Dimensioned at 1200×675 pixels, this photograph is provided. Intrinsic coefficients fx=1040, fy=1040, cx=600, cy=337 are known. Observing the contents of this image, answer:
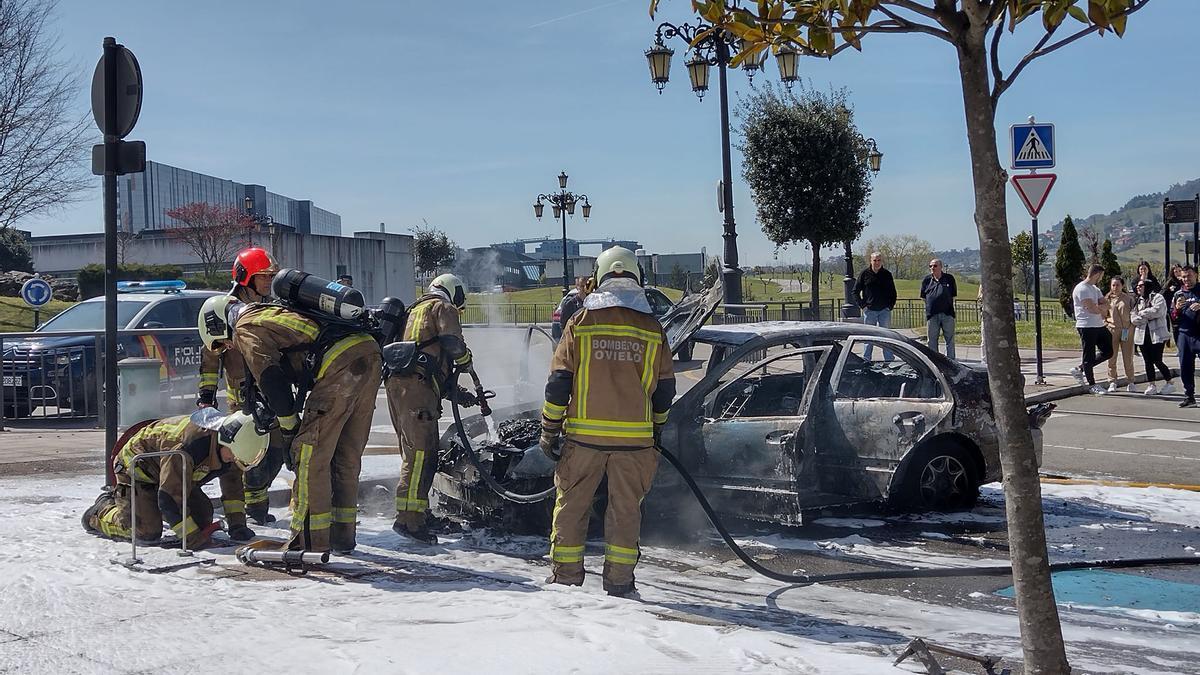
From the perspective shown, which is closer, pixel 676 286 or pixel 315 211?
pixel 676 286

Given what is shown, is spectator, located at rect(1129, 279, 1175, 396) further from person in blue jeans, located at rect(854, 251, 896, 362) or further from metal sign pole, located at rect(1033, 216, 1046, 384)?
person in blue jeans, located at rect(854, 251, 896, 362)

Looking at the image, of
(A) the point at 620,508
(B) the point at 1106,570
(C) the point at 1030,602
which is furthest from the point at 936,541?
(C) the point at 1030,602

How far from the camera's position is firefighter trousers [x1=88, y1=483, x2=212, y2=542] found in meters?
6.30

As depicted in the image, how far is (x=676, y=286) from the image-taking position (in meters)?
40.7

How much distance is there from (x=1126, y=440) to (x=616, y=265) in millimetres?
7756

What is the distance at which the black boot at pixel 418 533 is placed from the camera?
6707mm

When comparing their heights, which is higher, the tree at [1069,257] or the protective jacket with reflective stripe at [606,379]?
the tree at [1069,257]

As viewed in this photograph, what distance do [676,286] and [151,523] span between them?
3499 centimetres

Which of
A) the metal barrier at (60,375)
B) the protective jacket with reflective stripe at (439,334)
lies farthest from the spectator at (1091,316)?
the metal barrier at (60,375)

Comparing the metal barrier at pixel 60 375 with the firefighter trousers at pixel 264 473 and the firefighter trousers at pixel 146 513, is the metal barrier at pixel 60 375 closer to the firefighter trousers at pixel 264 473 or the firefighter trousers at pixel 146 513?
the firefighter trousers at pixel 264 473

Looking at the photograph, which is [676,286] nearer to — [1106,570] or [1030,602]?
[1106,570]

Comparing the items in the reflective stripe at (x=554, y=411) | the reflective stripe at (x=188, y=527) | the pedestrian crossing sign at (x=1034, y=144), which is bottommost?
the reflective stripe at (x=188, y=527)

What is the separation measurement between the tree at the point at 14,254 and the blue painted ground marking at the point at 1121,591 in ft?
127

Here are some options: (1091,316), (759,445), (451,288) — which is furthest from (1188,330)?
(451,288)
